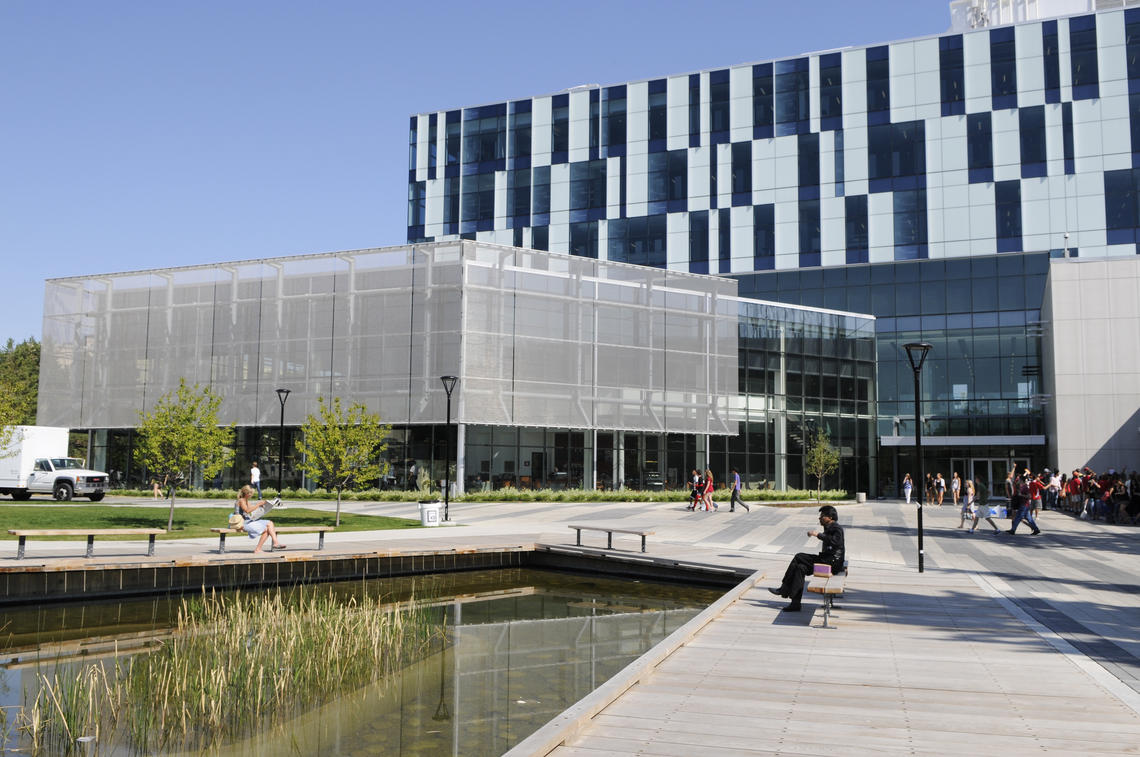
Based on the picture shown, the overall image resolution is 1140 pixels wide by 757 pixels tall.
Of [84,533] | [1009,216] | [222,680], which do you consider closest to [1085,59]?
[1009,216]

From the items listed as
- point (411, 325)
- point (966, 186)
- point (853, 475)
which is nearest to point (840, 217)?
point (966, 186)

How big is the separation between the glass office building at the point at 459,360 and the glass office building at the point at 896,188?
7.80m

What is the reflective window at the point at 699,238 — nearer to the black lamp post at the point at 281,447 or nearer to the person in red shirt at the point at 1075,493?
the person in red shirt at the point at 1075,493

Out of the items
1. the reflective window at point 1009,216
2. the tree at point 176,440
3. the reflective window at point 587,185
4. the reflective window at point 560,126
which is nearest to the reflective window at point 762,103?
the reflective window at point 587,185

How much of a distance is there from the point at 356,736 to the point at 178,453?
1762 cm

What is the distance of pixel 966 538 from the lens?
24.7m

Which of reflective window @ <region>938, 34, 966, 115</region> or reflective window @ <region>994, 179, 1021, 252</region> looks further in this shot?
reflective window @ <region>938, 34, 966, 115</region>

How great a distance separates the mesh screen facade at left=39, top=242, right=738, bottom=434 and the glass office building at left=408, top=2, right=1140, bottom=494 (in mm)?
10184

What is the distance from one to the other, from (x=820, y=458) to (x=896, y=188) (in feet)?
54.3

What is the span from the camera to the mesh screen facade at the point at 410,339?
40656 mm

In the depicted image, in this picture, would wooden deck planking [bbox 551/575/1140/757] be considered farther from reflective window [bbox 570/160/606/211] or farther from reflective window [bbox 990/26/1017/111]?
reflective window [bbox 570/160/606/211]

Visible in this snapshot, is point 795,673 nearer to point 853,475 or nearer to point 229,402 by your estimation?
point 229,402

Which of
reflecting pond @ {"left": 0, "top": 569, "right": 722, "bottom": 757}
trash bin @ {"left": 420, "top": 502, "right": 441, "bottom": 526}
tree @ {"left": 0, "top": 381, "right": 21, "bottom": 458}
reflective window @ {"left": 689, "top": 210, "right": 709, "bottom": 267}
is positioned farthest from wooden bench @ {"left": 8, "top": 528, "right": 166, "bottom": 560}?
reflective window @ {"left": 689, "top": 210, "right": 709, "bottom": 267}

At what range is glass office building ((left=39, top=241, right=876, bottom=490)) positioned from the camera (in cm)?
4059
